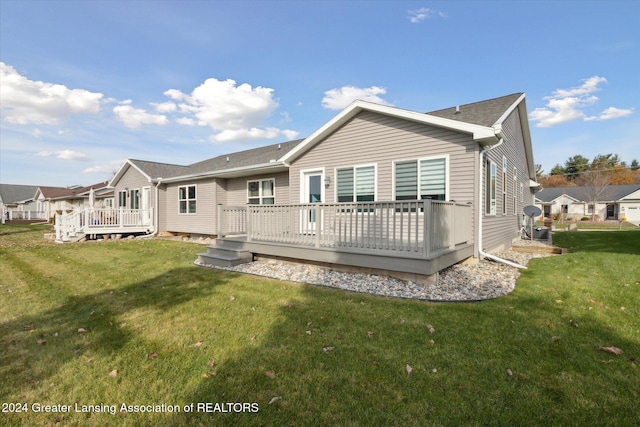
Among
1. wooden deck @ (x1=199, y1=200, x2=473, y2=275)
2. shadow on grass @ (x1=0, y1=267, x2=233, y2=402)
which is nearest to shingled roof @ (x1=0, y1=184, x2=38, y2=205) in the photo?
wooden deck @ (x1=199, y1=200, x2=473, y2=275)

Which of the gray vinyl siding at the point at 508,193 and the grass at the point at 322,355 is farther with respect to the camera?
the gray vinyl siding at the point at 508,193

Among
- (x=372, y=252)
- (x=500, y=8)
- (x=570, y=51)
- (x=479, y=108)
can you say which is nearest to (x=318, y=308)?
(x=372, y=252)

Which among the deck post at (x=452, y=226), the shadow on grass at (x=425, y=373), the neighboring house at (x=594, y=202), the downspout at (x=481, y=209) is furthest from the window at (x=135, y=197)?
the neighboring house at (x=594, y=202)

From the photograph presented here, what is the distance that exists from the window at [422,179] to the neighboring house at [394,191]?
26 millimetres

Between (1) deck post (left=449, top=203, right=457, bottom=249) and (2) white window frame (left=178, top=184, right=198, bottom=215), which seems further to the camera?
(2) white window frame (left=178, top=184, right=198, bottom=215)

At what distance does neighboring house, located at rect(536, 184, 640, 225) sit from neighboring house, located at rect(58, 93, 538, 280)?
3994 cm

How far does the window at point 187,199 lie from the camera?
50.8ft

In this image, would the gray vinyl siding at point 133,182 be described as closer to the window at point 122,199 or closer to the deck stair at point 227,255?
the window at point 122,199

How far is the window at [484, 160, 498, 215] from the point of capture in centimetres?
807

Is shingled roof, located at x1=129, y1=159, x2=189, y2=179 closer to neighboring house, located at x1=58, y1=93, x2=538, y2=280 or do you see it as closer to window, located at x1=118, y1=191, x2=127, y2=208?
window, located at x1=118, y1=191, x2=127, y2=208

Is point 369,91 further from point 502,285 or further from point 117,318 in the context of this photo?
point 117,318

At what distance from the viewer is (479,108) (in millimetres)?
8906

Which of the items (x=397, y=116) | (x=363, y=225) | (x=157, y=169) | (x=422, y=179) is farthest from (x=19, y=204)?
(x=422, y=179)

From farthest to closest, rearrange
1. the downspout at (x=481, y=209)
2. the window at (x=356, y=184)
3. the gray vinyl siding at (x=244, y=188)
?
the gray vinyl siding at (x=244, y=188) → the window at (x=356, y=184) → the downspout at (x=481, y=209)
